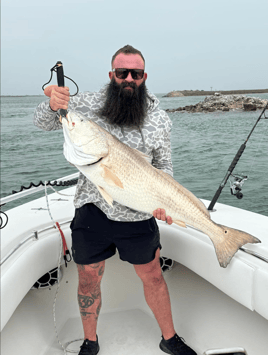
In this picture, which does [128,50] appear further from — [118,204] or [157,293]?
[157,293]

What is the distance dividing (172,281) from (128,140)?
1.61 meters

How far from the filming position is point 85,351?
7.76 feet

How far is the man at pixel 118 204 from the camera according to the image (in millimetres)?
2092

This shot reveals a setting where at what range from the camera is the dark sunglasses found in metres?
2.07

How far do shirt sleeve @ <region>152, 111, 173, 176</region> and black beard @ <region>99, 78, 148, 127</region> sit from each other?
5.9 inches

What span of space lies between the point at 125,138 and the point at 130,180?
419 millimetres

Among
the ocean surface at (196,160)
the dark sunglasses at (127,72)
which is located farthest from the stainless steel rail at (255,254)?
the ocean surface at (196,160)

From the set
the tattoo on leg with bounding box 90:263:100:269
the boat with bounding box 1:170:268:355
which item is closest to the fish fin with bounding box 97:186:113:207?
the tattoo on leg with bounding box 90:263:100:269

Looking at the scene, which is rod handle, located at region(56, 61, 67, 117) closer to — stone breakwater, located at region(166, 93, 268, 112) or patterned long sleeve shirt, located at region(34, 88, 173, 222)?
patterned long sleeve shirt, located at region(34, 88, 173, 222)

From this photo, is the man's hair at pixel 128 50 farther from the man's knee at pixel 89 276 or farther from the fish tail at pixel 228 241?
the man's knee at pixel 89 276

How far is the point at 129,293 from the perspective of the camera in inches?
120

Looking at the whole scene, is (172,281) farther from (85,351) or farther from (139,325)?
(85,351)

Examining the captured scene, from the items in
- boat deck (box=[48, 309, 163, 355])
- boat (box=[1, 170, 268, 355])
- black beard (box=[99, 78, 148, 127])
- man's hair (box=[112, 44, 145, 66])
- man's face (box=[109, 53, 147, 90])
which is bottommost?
boat deck (box=[48, 309, 163, 355])

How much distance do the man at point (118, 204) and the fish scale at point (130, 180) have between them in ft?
1.02
